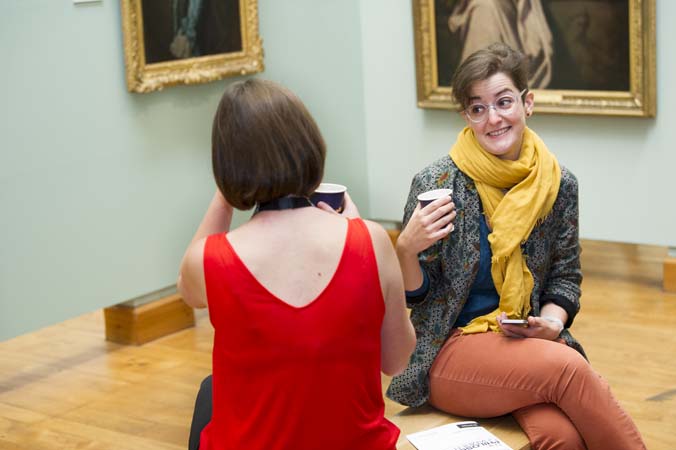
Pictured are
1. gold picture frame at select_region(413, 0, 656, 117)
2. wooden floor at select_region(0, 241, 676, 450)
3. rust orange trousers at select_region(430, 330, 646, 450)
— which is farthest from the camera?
gold picture frame at select_region(413, 0, 656, 117)

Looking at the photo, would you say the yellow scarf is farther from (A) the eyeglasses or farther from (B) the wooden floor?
(B) the wooden floor

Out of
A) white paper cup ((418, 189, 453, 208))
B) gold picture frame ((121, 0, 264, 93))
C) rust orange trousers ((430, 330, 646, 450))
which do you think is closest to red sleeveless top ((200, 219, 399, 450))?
white paper cup ((418, 189, 453, 208))

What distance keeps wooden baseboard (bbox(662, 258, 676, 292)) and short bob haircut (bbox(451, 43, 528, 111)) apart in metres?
2.98

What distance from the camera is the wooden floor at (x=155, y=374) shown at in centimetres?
494

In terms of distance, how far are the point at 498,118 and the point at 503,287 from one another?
24.5 inches

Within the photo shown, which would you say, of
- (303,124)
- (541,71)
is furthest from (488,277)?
(541,71)

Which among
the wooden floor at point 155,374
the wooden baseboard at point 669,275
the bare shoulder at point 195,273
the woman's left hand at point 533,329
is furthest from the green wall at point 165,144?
the bare shoulder at point 195,273

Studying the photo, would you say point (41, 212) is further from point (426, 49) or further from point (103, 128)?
point (426, 49)

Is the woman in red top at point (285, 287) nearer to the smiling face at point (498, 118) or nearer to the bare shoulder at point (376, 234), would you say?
the bare shoulder at point (376, 234)

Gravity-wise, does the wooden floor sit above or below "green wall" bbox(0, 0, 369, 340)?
below

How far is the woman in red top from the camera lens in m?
2.53

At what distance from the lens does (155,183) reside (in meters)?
6.34

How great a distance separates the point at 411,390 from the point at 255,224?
145cm

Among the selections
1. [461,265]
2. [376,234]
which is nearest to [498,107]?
[461,265]
